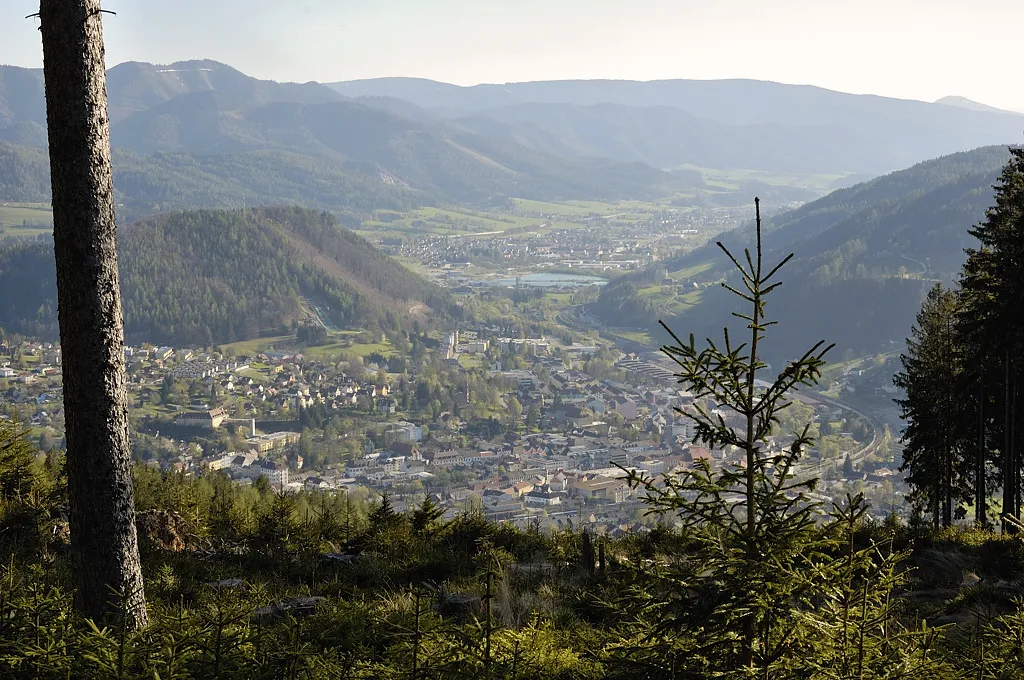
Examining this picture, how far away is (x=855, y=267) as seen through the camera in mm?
93312

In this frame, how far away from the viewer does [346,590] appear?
691cm

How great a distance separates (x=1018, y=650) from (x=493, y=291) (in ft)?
372

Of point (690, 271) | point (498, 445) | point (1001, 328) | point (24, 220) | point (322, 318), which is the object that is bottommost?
point (498, 445)

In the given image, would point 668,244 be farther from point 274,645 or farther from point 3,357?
point 274,645

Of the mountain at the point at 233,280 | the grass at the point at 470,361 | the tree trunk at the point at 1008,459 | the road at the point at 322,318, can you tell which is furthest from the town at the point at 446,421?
the tree trunk at the point at 1008,459

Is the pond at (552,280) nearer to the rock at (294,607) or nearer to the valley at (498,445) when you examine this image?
the valley at (498,445)

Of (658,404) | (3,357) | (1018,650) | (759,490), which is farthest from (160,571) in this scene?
(3,357)

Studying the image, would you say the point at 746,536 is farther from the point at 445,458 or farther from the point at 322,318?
the point at 322,318

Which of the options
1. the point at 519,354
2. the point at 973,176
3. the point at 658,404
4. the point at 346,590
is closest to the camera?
the point at 346,590

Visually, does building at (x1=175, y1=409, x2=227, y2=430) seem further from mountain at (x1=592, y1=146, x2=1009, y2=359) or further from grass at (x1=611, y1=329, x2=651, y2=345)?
mountain at (x1=592, y1=146, x2=1009, y2=359)

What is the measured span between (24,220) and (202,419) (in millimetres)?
92676

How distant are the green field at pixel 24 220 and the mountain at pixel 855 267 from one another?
83842mm

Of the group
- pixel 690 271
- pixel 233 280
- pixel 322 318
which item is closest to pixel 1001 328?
pixel 322 318

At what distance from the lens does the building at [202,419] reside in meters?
54.8
